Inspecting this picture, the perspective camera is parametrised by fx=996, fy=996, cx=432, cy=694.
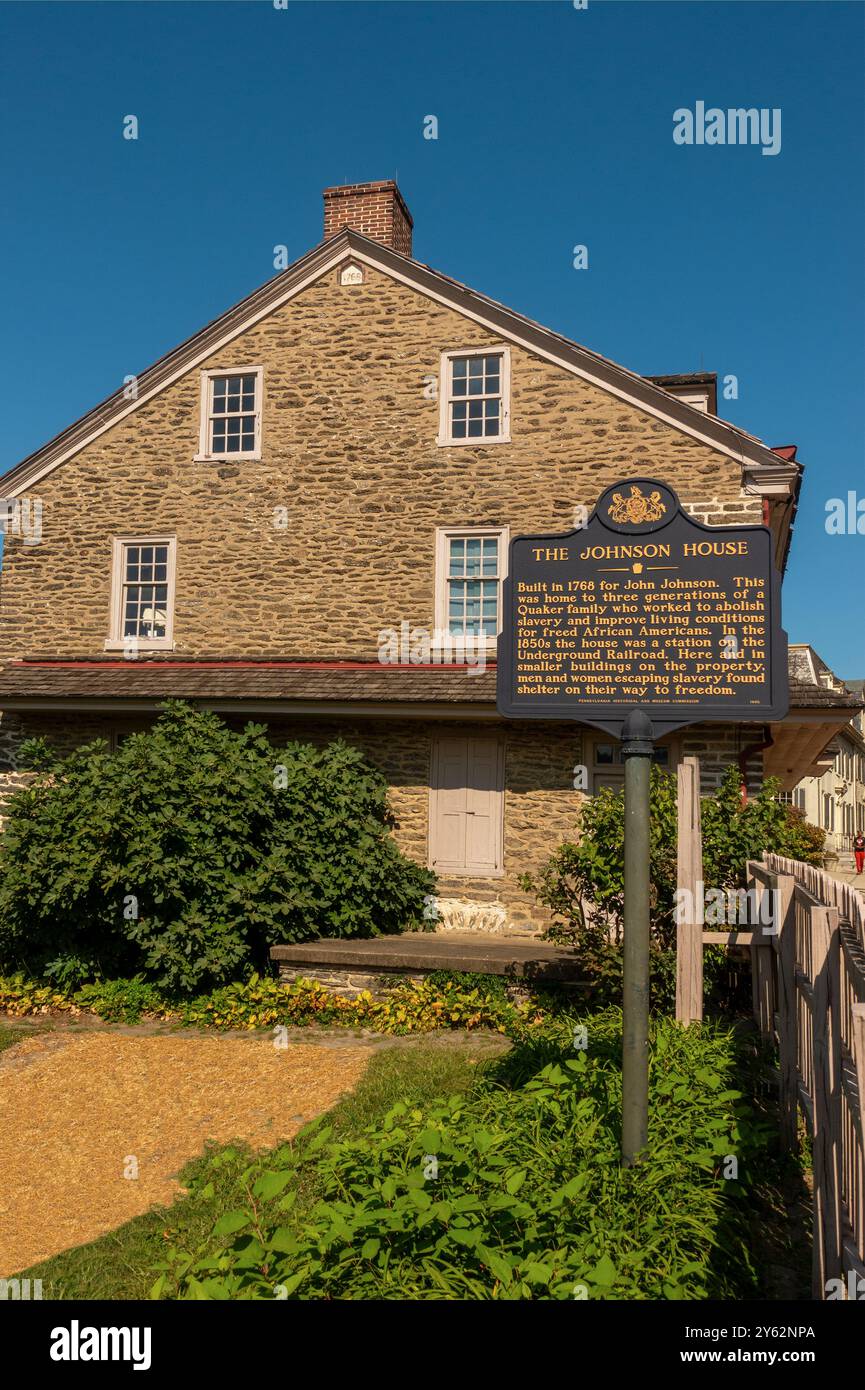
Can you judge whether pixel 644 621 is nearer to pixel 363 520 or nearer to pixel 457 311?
pixel 363 520

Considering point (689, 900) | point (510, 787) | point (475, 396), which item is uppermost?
point (475, 396)

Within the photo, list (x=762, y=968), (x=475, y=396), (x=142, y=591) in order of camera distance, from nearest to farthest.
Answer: (x=762, y=968), (x=475, y=396), (x=142, y=591)

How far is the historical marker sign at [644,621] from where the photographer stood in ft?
17.2

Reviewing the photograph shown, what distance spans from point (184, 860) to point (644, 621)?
701cm

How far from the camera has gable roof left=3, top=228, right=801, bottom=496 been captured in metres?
13.0

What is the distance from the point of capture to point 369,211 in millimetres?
15961

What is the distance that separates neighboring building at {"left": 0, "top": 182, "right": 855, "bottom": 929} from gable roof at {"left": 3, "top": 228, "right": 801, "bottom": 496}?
0.11 ft

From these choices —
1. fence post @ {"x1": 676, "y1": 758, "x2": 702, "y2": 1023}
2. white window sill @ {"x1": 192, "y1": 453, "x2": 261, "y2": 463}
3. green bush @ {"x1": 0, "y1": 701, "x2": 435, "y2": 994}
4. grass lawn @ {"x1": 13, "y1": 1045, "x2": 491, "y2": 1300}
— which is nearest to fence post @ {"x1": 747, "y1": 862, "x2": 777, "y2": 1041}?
fence post @ {"x1": 676, "y1": 758, "x2": 702, "y2": 1023}

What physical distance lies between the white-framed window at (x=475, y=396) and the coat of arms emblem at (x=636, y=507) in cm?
900

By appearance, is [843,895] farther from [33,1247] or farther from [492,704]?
[492,704]

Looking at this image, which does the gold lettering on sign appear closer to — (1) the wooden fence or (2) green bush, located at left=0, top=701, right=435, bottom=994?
(1) the wooden fence

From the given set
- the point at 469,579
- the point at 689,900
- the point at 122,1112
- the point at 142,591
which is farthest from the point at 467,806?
the point at 122,1112

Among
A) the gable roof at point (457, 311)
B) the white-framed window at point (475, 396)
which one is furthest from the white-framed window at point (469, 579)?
the gable roof at point (457, 311)
